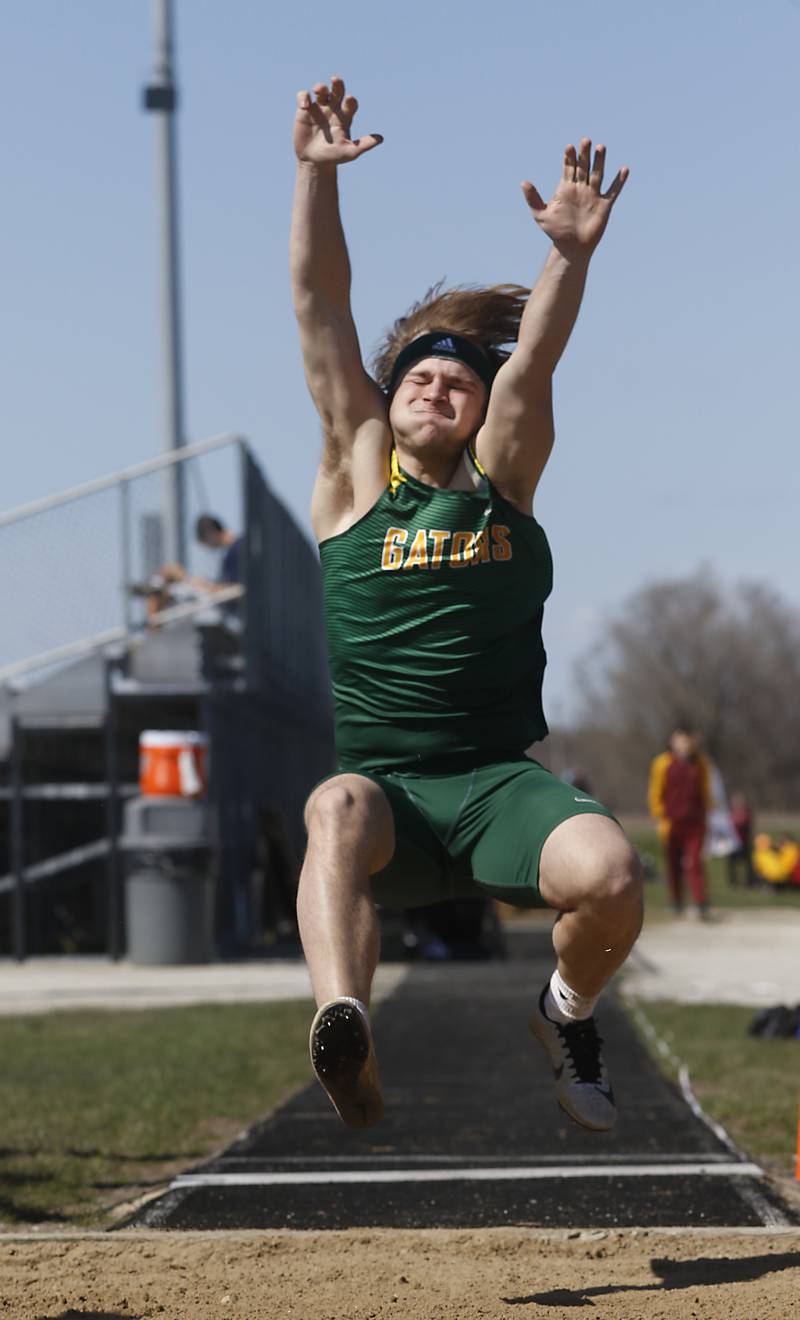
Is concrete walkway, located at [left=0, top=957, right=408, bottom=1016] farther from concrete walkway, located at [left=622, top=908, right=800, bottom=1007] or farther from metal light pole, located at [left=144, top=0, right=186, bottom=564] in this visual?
metal light pole, located at [left=144, top=0, right=186, bottom=564]

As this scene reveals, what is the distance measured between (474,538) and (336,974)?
3.76 ft

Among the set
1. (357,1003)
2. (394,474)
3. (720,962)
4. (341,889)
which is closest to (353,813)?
(341,889)

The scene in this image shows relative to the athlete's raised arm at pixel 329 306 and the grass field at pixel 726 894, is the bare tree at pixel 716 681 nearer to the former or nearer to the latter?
the grass field at pixel 726 894

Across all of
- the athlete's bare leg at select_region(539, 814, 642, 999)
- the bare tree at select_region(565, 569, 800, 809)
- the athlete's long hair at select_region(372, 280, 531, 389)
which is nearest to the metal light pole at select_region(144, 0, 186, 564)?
the athlete's long hair at select_region(372, 280, 531, 389)

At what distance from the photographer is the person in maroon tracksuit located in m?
20.8

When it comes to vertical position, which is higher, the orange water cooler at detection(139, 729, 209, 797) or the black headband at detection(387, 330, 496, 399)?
the black headband at detection(387, 330, 496, 399)

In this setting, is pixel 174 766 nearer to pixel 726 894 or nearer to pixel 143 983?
pixel 143 983

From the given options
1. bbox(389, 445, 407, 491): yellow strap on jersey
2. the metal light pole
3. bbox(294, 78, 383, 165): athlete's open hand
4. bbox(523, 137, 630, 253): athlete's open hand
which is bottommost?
bbox(389, 445, 407, 491): yellow strap on jersey

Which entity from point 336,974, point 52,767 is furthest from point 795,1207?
point 52,767

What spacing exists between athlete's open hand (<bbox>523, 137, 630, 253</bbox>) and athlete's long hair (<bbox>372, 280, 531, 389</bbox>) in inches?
18.8

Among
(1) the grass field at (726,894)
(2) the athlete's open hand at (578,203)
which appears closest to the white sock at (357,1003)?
(2) the athlete's open hand at (578,203)

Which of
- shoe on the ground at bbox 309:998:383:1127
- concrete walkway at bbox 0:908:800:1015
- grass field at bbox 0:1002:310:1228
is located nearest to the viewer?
shoe on the ground at bbox 309:998:383:1127

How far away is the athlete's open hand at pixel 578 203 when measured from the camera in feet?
15.5

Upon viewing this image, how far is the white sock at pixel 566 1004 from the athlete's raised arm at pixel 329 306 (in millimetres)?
1307
